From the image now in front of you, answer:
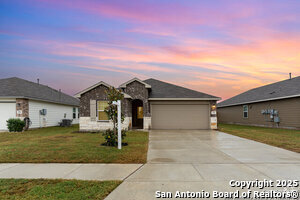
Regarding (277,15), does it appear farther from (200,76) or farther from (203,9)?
(200,76)

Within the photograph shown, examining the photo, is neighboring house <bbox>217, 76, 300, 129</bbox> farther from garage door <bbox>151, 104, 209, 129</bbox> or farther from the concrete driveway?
the concrete driveway

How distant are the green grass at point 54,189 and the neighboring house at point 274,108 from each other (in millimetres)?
17497

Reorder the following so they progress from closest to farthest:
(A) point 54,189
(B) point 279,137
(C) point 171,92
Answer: (A) point 54,189
(B) point 279,137
(C) point 171,92

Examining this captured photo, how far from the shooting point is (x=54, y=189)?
3.71 meters

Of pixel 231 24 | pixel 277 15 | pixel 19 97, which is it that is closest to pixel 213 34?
pixel 231 24

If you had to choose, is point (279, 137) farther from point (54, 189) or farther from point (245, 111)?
point (245, 111)

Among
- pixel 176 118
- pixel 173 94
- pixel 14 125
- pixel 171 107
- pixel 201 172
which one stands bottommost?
pixel 201 172

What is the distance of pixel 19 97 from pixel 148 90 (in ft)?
36.7

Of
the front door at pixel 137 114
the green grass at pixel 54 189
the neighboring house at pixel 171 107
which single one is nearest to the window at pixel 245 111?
the neighboring house at pixel 171 107

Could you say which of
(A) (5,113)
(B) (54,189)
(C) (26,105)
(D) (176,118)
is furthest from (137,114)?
(B) (54,189)

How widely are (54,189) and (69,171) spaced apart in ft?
3.91

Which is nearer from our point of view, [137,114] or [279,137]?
[279,137]

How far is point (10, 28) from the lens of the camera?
1312 centimetres

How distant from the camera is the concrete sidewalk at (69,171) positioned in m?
4.49
